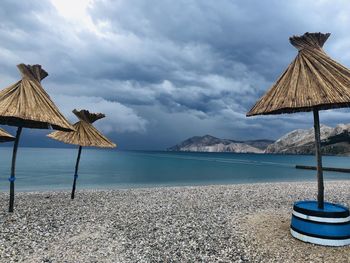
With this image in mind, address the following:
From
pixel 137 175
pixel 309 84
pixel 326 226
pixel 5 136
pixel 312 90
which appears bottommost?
pixel 137 175

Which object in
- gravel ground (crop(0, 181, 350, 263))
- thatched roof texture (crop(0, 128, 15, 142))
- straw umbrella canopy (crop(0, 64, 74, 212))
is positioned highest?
straw umbrella canopy (crop(0, 64, 74, 212))

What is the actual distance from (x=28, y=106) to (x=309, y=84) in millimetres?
10221

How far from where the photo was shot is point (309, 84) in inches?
379

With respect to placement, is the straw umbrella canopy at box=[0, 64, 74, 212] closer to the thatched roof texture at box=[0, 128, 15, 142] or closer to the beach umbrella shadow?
the thatched roof texture at box=[0, 128, 15, 142]

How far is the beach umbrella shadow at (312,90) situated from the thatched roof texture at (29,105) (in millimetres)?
7853

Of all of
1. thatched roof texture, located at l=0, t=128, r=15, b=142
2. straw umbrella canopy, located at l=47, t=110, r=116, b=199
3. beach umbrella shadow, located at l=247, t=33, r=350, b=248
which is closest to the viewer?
beach umbrella shadow, located at l=247, t=33, r=350, b=248

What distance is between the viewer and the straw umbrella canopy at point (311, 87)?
30.0 ft

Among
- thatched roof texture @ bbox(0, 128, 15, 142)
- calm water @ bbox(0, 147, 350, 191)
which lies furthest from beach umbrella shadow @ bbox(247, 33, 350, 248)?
calm water @ bbox(0, 147, 350, 191)

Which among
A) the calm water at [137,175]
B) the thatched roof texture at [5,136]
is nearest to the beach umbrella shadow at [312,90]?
the thatched roof texture at [5,136]

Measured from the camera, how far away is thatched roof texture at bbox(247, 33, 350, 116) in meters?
9.14

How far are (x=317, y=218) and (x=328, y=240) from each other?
698 millimetres

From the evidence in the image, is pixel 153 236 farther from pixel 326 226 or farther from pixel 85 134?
pixel 85 134

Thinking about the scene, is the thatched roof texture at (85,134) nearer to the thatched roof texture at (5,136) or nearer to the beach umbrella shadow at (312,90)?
the thatched roof texture at (5,136)

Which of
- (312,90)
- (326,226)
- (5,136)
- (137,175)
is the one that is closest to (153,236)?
(326,226)
